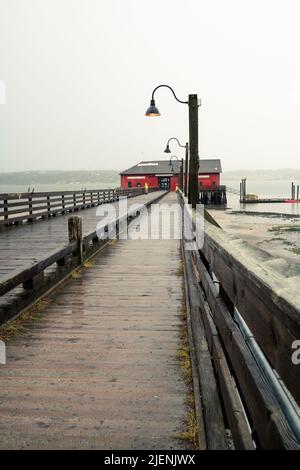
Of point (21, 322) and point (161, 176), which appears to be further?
point (161, 176)

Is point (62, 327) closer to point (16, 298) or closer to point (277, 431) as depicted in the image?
point (16, 298)

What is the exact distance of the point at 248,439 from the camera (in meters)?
1.72

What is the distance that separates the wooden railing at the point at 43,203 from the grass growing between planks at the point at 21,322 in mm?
8821

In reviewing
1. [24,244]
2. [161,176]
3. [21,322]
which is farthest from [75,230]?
[161,176]

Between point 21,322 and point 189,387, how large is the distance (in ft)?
8.24

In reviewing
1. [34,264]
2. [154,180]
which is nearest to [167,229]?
[34,264]

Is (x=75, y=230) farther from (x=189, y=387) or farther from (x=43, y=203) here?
(x=43, y=203)

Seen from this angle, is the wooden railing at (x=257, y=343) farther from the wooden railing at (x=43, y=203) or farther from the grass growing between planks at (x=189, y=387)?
the wooden railing at (x=43, y=203)

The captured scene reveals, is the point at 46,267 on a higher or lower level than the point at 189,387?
higher

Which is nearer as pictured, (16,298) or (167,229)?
(16,298)

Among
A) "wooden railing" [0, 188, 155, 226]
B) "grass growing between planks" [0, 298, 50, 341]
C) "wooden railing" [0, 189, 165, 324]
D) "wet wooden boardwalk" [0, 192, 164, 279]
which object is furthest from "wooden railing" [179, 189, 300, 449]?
"wooden railing" [0, 188, 155, 226]

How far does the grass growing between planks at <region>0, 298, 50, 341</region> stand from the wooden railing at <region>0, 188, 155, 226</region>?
8821 mm

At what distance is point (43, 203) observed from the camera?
2320 cm
